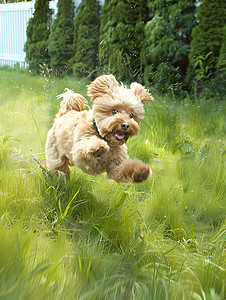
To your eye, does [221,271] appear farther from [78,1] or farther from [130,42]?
[78,1]

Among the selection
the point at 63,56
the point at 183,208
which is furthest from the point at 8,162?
the point at 63,56

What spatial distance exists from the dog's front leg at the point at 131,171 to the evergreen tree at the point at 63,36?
26.3 feet

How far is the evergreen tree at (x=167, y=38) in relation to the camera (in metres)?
6.93

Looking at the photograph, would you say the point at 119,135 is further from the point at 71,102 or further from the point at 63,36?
the point at 63,36

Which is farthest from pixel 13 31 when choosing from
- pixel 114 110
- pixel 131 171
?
pixel 131 171

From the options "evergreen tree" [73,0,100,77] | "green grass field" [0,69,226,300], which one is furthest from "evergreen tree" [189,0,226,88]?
"evergreen tree" [73,0,100,77]

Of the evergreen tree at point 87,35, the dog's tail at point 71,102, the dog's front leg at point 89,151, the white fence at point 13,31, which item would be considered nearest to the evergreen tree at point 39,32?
the evergreen tree at point 87,35

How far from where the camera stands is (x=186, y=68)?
24.5ft

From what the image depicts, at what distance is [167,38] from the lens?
6.98 meters

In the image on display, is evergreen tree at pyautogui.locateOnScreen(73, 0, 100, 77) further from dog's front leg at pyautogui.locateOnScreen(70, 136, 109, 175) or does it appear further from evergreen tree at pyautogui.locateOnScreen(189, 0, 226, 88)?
dog's front leg at pyautogui.locateOnScreen(70, 136, 109, 175)

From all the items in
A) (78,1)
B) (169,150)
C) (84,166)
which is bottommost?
(169,150)

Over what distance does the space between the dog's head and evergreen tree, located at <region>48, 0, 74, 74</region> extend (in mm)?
7784

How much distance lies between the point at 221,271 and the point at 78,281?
0.84 m

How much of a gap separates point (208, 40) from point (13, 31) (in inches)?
442
